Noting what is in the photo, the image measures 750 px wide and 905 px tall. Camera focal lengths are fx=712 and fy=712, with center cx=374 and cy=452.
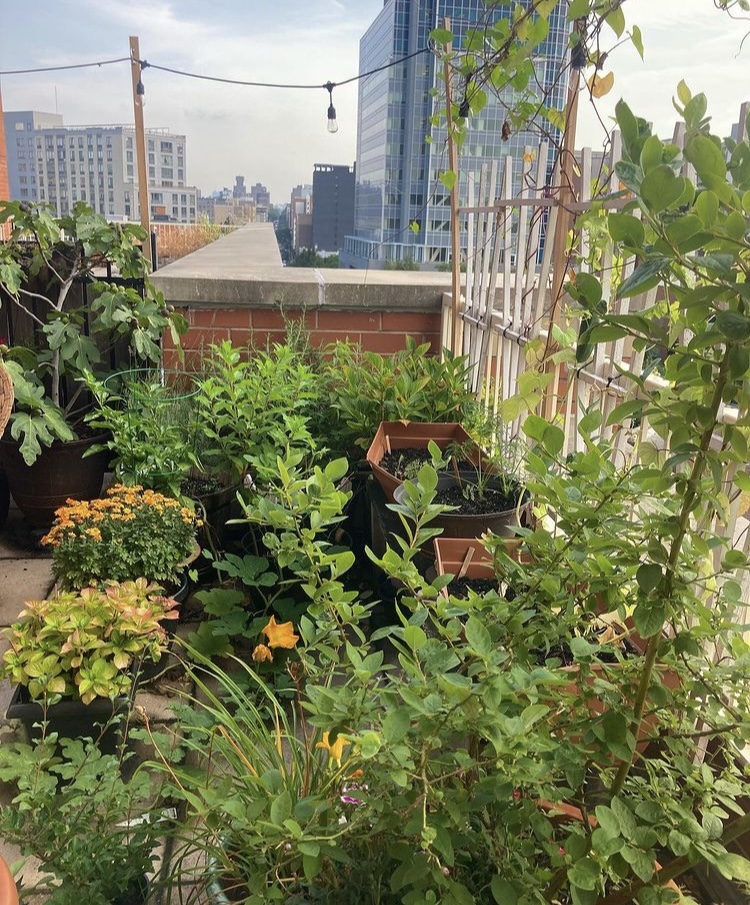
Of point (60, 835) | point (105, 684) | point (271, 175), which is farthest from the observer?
point (271, 175)

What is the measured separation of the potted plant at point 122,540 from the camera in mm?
2008

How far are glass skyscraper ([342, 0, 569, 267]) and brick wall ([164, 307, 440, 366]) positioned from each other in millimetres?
387

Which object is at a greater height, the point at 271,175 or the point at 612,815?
the point at 271,175

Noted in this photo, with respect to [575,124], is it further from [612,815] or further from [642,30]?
[612,815]

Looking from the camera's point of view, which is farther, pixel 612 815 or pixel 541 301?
pixel 541 301

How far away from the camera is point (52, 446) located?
9.38 feet

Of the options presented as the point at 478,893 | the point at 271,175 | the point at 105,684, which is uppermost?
the point at 271,175

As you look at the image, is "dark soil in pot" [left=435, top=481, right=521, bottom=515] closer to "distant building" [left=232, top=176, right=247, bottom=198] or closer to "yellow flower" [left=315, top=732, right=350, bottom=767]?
"yellow flower" [left=315, top=732, right=350, bottom=767]

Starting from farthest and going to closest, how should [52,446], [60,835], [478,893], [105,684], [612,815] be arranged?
[52,446]
[105,684]
[60,835]
[478,893]
[612,815]

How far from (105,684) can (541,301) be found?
66.1 inches

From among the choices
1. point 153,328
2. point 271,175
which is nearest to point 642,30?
point 153,328

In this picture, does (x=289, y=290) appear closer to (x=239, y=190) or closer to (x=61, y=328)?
(x=61, y=328)

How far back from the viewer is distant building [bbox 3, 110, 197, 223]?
664 inches

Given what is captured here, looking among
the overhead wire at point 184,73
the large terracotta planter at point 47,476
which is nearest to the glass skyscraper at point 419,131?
the overhead wire at point 184,73
